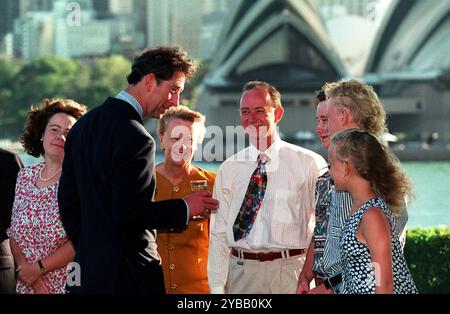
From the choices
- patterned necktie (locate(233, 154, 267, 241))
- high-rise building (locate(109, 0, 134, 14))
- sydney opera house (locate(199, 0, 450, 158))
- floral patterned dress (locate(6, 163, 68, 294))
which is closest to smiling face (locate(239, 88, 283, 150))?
patterned necktie (locate(233, 154, 267, 241))

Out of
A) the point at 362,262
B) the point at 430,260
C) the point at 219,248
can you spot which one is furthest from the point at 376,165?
the point at 430,260

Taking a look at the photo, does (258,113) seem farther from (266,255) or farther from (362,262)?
(362,262)

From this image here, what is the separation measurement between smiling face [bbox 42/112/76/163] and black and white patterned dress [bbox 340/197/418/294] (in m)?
1.30

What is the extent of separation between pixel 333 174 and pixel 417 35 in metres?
42.6

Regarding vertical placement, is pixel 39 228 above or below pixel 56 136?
below

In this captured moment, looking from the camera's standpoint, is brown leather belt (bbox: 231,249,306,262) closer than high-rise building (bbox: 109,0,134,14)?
Yes

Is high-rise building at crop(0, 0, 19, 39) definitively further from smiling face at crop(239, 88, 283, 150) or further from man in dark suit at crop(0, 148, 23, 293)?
smiling face at crop(239, 88, 283, 150)

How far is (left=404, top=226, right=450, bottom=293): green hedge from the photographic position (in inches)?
248

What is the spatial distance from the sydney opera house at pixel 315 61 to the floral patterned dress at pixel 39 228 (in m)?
39.3

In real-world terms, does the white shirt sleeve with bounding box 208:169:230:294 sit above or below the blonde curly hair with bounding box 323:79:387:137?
below

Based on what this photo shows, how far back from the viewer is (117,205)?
3121mm

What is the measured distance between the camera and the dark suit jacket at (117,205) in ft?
10.3

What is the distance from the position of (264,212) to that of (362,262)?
0.97 metres

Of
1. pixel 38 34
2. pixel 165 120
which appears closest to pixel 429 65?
pixel 38 34
